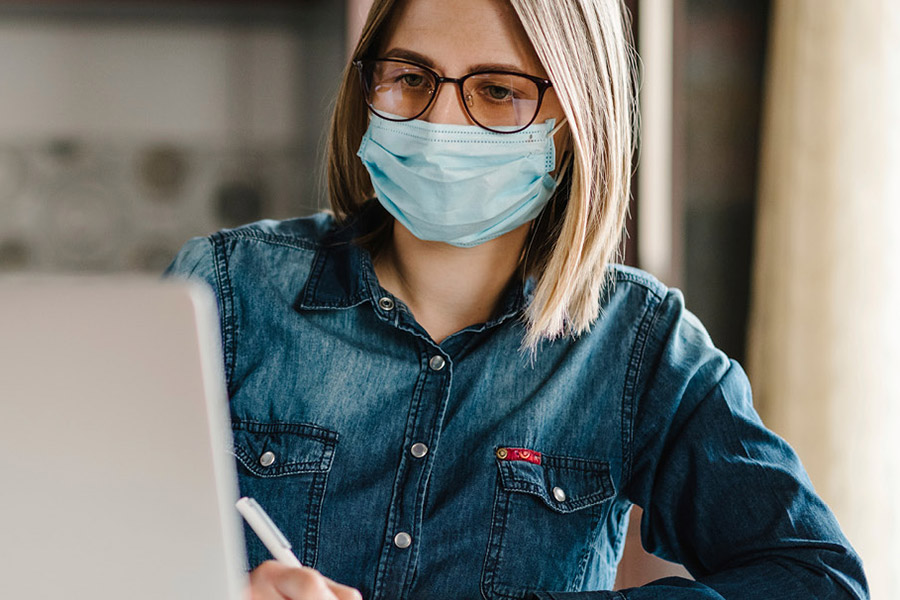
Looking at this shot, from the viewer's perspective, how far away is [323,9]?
3.66m

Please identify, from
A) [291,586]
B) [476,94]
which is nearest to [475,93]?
[476,94]

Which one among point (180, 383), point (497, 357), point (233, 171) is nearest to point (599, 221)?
point (497, 357)

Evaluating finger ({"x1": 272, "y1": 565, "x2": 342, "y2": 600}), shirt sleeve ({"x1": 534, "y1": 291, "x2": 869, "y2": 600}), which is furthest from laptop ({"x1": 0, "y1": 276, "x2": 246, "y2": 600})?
shirt sleeve ({"x1": 534, "y1": 291, "x2": 869, "y2": 600})

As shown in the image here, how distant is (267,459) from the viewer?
3.52 feet

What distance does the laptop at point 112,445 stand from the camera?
44cm

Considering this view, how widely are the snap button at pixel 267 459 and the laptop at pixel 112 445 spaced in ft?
1.94

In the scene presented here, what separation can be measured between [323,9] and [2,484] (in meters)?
3.44

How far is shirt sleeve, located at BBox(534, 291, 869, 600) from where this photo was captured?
958mm

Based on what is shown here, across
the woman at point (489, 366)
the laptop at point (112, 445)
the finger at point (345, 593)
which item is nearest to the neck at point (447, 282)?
the woman at point (489, 366)

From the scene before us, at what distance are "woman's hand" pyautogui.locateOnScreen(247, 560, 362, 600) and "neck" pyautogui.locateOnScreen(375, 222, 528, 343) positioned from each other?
17.7 inches

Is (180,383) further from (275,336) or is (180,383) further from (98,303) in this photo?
(275,336)

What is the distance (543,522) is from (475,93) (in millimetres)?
495

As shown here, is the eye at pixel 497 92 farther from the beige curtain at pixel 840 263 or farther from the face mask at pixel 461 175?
the beige curtain at pixel 840 263

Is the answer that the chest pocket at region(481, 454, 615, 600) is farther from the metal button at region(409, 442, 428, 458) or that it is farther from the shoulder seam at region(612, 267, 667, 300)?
the shoulder seam at region(612, 267, 667, 300)
